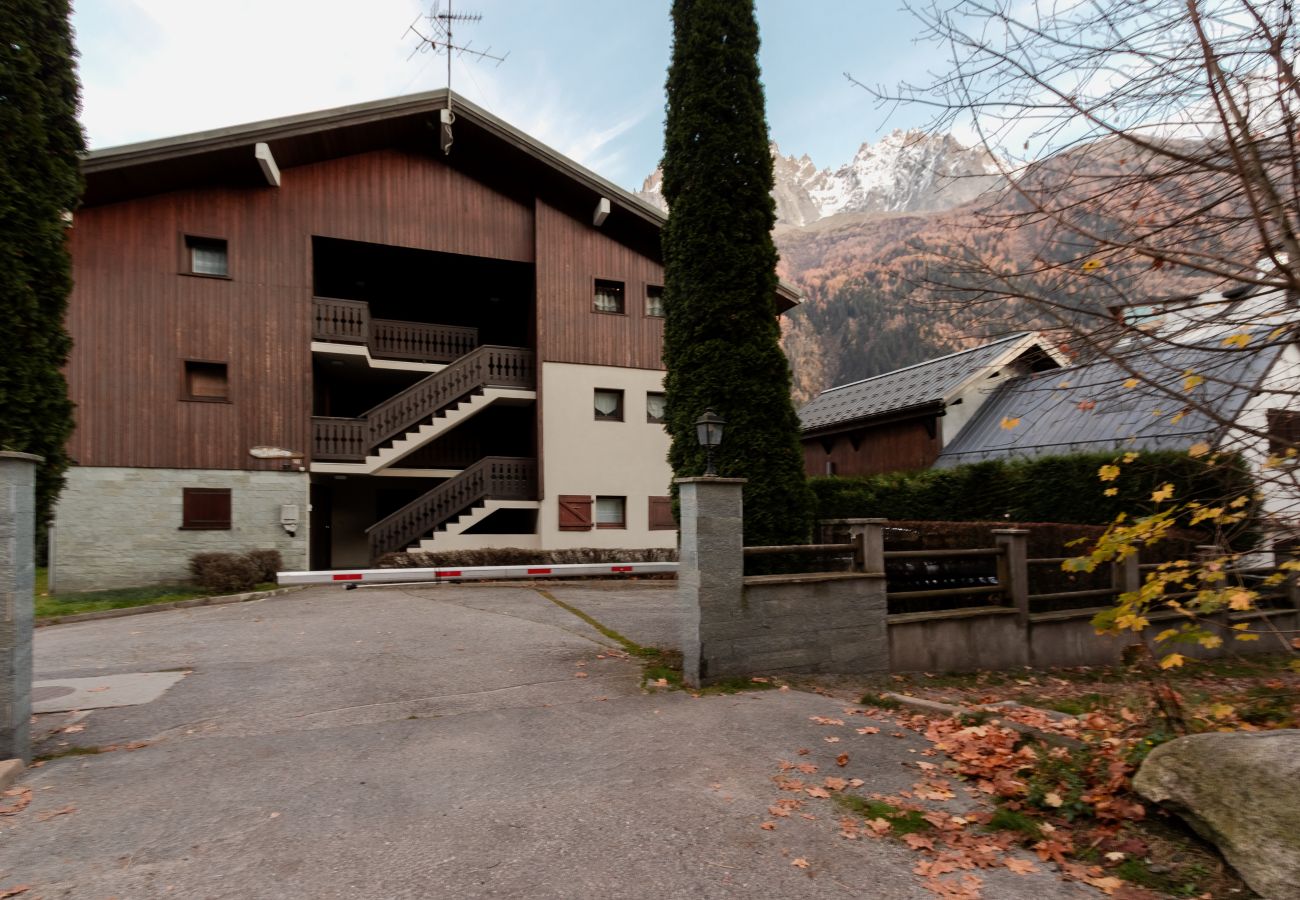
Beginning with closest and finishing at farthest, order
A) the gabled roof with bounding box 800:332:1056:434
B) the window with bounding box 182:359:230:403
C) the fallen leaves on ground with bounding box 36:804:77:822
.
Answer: the fallen leaves on ground with bounding box 36:804:77:822
the window with bounding box 182:359:230:403
the gabled roof with bounding box 800:332:1056:434

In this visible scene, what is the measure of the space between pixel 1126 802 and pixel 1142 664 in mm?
1077

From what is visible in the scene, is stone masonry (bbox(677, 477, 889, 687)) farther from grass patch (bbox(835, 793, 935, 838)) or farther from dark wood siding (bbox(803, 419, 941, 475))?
dark wood siding (bbox(803, 419, 941, 475))

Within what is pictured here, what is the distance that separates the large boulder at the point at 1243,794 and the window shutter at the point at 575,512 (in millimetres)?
15690

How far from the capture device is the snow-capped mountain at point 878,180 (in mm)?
4242

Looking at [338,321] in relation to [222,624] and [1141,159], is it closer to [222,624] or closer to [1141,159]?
[222,624]

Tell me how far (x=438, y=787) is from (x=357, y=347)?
15195 mm

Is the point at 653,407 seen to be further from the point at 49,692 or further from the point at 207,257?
the point at 49,692

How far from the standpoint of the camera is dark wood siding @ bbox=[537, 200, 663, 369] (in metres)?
19.1

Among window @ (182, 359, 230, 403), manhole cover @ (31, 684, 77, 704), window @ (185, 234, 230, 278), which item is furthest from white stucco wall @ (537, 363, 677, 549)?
manhole cover @ (31, 684, 77, 704)

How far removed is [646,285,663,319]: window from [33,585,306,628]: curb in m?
12.3

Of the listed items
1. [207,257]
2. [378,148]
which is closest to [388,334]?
[207,257]

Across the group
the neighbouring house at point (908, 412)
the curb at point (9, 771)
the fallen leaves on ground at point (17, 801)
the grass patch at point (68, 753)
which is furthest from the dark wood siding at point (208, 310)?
the neighbouring house at point (908, 412)

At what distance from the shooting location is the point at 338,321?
57.2 ft

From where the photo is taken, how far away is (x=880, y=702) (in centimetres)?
638
